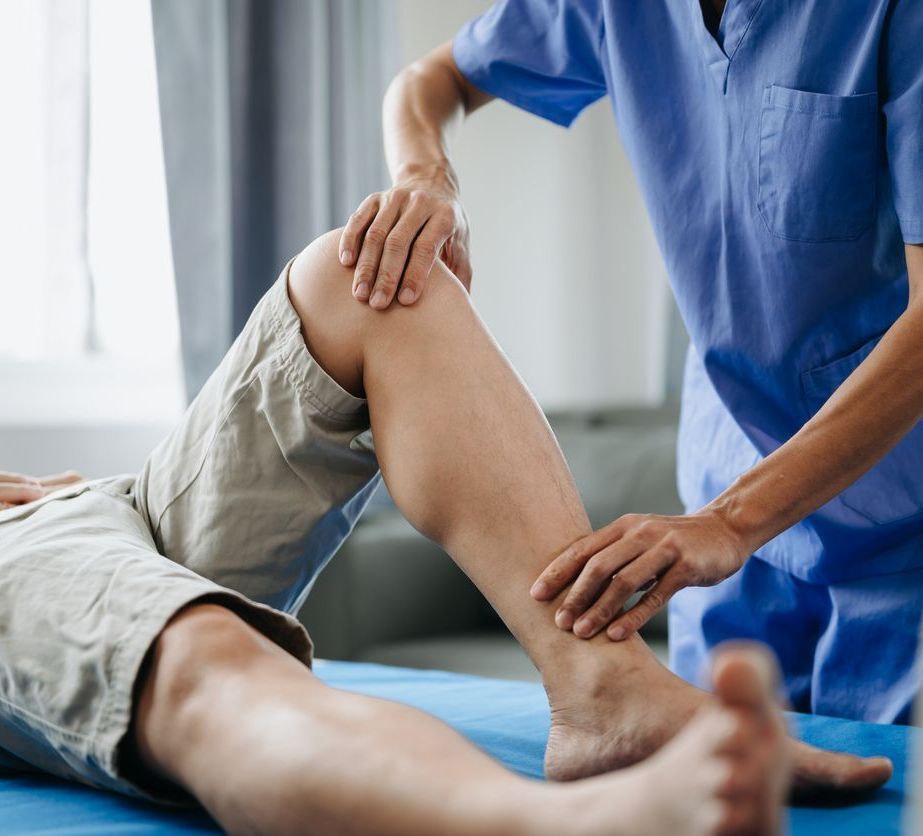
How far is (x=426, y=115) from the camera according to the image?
4.66ft

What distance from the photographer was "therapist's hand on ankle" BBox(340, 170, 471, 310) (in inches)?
40.0

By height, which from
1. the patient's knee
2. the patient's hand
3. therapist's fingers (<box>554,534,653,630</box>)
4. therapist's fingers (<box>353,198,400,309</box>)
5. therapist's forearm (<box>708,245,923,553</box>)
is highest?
therapist's fingers (<box>353,198,400,309</box>)

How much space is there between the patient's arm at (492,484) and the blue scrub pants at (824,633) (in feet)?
1.46

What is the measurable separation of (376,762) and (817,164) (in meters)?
0.79

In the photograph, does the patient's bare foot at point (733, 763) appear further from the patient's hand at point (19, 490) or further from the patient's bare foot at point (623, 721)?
the patient's hand at point (19, 490)

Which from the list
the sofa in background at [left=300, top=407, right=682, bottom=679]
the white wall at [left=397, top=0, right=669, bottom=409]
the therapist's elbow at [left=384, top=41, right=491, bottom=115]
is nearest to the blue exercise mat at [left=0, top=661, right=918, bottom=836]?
the therapist's elbow at [left=384, top=41, right=491, bottom=115]

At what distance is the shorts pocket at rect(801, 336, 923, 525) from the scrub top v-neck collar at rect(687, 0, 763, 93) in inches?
12.6

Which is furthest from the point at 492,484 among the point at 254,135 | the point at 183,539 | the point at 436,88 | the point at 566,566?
the point at 254,135

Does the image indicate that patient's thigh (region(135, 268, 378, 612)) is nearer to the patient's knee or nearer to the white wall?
the patient's knee

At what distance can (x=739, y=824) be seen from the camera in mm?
463

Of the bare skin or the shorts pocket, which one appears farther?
the shorts pocket

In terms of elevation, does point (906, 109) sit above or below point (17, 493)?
above

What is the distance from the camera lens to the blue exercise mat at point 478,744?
0.80 meters

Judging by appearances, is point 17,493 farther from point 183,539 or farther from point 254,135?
point 254,135
